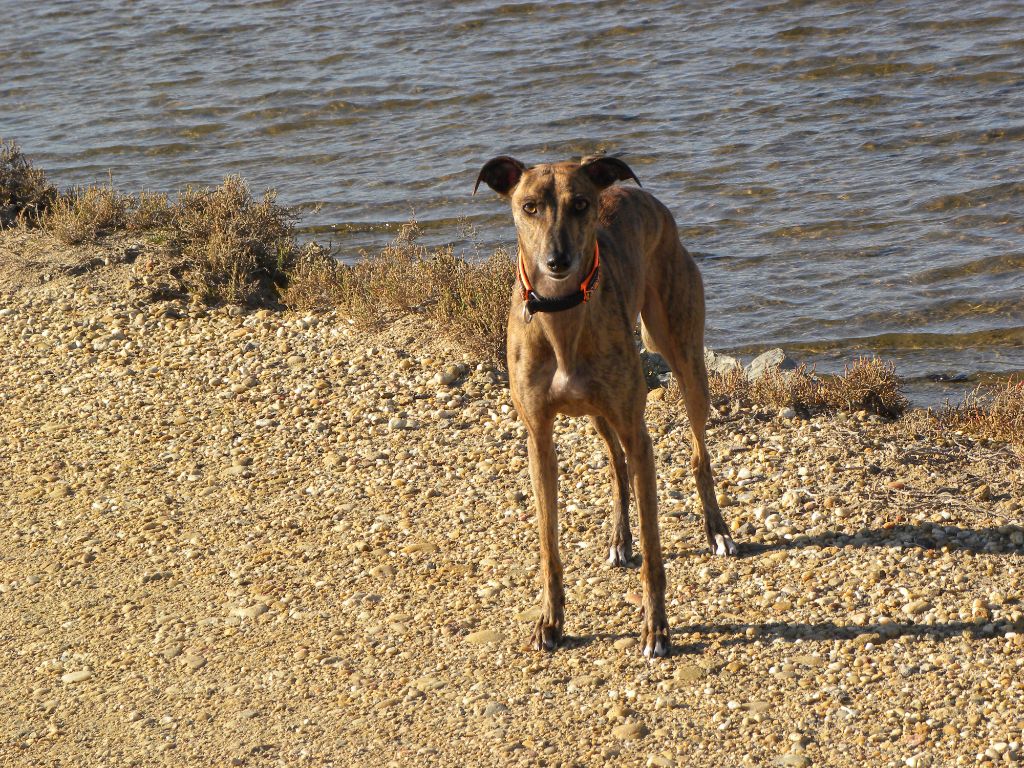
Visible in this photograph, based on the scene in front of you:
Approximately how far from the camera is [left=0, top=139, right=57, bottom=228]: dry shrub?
11398 mm

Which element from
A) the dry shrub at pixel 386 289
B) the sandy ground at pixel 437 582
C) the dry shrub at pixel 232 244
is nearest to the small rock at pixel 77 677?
the sandy ground at pixel 437 582

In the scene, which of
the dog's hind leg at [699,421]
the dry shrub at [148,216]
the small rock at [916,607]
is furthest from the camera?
the dry shrub at [148,216]

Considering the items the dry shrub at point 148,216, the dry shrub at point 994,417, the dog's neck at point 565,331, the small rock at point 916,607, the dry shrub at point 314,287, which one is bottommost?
the dry shrub at point 994,417

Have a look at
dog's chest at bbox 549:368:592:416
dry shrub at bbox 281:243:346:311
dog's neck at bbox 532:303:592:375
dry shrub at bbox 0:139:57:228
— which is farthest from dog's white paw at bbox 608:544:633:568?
dry shrub at bbox 0:139:57:228

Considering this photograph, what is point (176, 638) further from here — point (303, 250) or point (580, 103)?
point (580, 103)

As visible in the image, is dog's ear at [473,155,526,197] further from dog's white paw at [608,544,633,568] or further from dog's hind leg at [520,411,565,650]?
dog's white paw at [608,544,633,568]

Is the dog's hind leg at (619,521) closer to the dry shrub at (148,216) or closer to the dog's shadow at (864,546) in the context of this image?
the dog's shadow at (864,546)

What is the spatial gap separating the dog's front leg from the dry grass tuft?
2.65 metres

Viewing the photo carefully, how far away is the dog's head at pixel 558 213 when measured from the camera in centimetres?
497

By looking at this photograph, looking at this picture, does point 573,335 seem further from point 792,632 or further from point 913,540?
point 913,540

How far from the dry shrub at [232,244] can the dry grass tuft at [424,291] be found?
11.0 inches

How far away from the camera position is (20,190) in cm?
1168

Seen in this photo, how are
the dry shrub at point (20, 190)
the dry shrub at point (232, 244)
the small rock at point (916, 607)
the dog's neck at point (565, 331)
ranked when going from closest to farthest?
the dog's neck at point (565, 331) → the small rock at point (916, 607) → the dry shrub at point (232, 244) → the dry shrub at point (20, 190)

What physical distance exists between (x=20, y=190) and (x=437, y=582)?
7458mm
